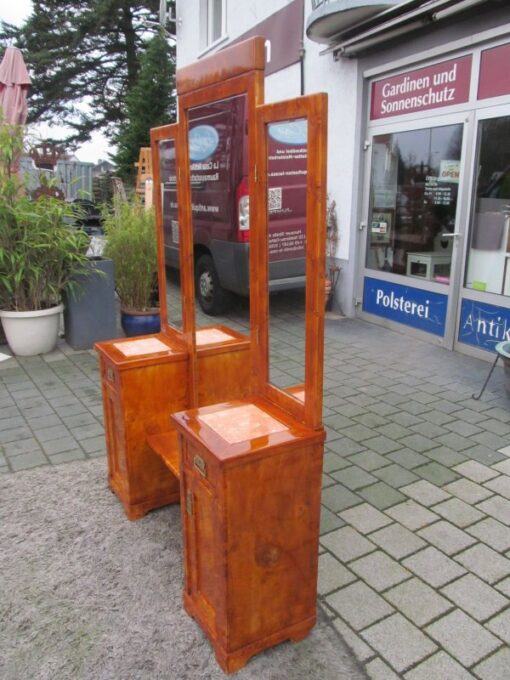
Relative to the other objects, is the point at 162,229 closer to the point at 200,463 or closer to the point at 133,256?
the point at 200,463

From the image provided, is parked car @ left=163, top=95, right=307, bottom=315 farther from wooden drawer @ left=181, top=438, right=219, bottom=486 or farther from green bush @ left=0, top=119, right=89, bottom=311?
green bush @ left=0, top=119, right=89, bottom=311

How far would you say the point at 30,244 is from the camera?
16.8 feet

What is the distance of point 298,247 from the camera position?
198 centimetres

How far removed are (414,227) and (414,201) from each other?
10.6 inches

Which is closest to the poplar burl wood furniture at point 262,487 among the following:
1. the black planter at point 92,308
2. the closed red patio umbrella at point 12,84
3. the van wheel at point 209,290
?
the black planter at point 92,308

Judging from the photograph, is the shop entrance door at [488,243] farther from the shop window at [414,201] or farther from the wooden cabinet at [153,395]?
the wooden cabinet at [153,395]

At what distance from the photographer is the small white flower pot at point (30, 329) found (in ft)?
17.5

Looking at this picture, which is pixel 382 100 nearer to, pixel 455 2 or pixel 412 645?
pixel 455 2

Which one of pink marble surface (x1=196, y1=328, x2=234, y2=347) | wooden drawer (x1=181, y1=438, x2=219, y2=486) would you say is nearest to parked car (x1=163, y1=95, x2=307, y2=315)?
pink marble surface (x1=196, y1=328, x2=234, y2=347)

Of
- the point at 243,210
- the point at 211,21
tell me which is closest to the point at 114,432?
the point at 243,210

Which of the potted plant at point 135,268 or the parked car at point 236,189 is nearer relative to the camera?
the parked car at point 236,189

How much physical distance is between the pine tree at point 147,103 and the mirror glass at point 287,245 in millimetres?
16131

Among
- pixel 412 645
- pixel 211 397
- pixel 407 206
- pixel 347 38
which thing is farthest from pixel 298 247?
pixel 347 38

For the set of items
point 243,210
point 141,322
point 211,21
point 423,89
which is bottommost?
point 141,322
